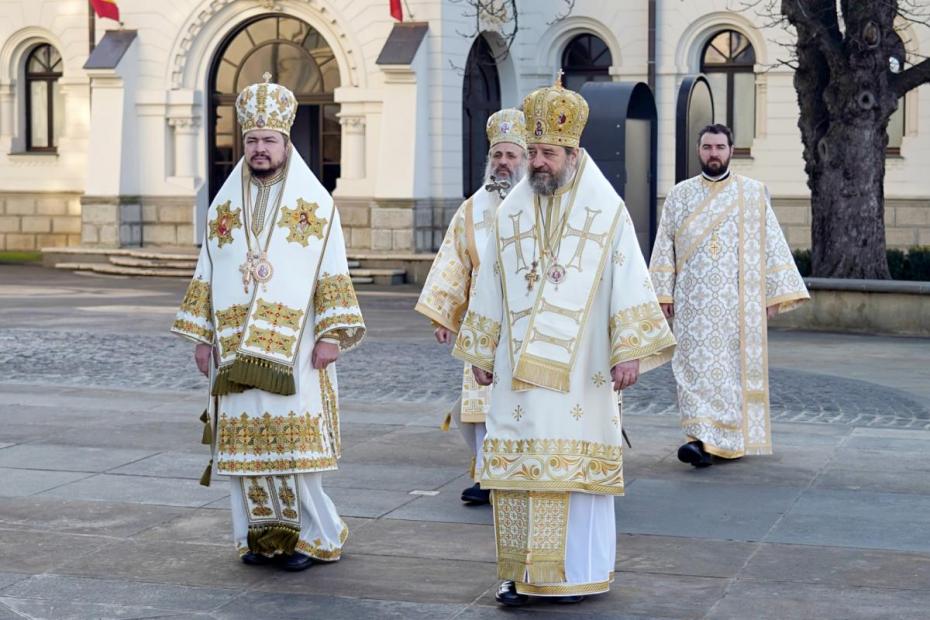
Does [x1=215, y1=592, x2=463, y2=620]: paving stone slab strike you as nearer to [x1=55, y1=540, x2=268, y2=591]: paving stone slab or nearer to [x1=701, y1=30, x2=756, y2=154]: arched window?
[x1=55, y1=540, x2=268, y2=591]: paving stone slab

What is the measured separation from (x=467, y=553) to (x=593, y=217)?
1.66 metres

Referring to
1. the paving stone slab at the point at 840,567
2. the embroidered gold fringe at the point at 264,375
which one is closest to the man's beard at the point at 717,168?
the paving stone slab at the point at 840,567

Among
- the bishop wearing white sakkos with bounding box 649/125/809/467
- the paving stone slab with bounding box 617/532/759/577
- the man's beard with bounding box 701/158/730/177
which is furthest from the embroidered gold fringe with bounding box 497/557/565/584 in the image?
the man's beard with bounding box 701/158/730/177

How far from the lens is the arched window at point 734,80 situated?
90.8 feet

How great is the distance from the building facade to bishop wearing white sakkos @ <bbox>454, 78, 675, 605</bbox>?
745 inches

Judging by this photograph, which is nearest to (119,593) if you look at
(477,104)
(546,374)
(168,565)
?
(168,565)

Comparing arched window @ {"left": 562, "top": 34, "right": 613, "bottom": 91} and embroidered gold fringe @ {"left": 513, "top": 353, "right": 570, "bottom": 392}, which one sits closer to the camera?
embroidered gold fringe @ {"left": 513, "top": 353, "right": 570, "bottom": 392}

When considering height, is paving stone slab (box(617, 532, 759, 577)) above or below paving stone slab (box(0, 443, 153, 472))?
below

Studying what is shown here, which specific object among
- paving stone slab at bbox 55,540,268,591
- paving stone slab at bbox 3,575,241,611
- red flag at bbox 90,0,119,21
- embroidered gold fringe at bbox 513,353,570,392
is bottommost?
paving stone slab at bbox 3,575,241,611

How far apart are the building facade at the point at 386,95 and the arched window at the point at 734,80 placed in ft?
0.08

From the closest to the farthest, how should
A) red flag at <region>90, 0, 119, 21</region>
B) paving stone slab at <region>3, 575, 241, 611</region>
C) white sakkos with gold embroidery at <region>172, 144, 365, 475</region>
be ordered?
→ 1. paving stone slab at <region>3, 575, 241, 611</region>
2. white sakkos with gold embroidery at <region>172, 144, 365, 475</region>
3. red flag at <region>90, 0, 119, 21</region>

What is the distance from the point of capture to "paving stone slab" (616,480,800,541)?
7.86m

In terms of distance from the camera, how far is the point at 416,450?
1012 centimetres

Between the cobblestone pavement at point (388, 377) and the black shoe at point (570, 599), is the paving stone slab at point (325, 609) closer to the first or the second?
→ the black shoe at point (570, 599)
